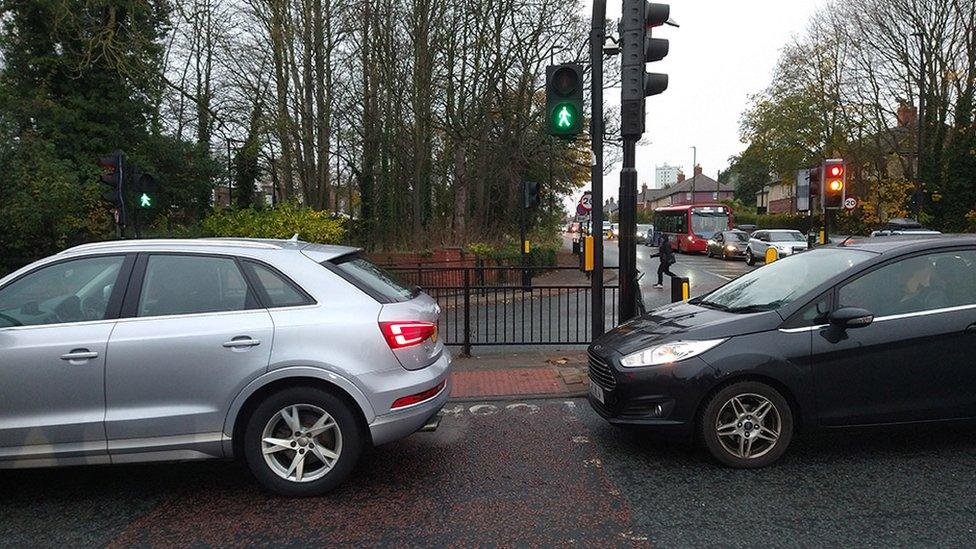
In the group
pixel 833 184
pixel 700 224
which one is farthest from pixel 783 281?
pixel 700 224

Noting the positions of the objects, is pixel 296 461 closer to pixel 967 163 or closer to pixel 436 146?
pixel 436 146

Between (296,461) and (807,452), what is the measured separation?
3.59 metres

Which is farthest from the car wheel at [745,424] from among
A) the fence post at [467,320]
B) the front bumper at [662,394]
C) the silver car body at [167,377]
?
the fence post at [467,320]

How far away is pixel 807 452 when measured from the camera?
15.7ft

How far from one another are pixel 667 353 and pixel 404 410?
1.83 m

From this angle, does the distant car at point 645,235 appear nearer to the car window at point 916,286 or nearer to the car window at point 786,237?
→ the car window at point 786,237

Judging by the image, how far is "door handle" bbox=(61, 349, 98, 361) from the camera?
12.9ft

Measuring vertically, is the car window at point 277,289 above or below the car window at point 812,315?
above

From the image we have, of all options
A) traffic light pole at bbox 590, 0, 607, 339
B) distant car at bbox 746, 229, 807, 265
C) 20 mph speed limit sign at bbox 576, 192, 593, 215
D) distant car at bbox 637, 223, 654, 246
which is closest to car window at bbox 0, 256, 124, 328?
traffic light pole at bbox 590, 0, 607, 339

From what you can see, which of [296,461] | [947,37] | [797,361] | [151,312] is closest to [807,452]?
[797,361]

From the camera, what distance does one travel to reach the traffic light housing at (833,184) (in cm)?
1093

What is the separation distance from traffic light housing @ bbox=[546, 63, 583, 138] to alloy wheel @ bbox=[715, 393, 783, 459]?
3413 mm

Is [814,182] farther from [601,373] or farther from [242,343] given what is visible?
[242,343]

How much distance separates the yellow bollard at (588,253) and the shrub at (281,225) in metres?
11.9
